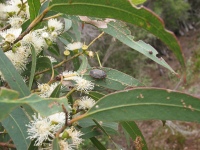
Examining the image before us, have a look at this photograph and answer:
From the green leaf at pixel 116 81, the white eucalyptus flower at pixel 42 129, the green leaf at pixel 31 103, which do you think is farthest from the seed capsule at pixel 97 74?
the green leaf at pixel 31 103

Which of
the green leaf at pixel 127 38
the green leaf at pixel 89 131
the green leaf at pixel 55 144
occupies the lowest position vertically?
the green leaf at pixel 89 131

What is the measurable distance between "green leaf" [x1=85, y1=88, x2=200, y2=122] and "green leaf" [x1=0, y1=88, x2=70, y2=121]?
4.5 inches

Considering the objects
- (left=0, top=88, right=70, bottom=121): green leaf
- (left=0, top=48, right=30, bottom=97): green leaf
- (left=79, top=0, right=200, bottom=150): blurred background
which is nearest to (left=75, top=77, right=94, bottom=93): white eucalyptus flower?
(left=0, top=48, right=30, bottom=97): green leaf

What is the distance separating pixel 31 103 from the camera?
57cm

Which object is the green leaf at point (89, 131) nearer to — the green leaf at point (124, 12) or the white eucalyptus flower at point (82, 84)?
the white eucalyptus flower at point (82, 84)

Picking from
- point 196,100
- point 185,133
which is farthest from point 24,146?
point 185,133

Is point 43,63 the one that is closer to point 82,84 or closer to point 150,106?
point 82,84

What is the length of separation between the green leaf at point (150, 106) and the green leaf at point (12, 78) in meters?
0.21

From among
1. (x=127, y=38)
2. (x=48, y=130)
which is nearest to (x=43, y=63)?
(x=127, y=38)

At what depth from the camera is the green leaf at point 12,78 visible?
78 centimetres

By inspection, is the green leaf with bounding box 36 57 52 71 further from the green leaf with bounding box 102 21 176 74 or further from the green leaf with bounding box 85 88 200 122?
the green leaf with bounding box 85 88 200 122

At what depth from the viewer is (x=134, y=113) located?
25.3 inches

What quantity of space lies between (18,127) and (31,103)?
0.79 feet

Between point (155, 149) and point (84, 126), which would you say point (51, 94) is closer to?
point (84, 126)
